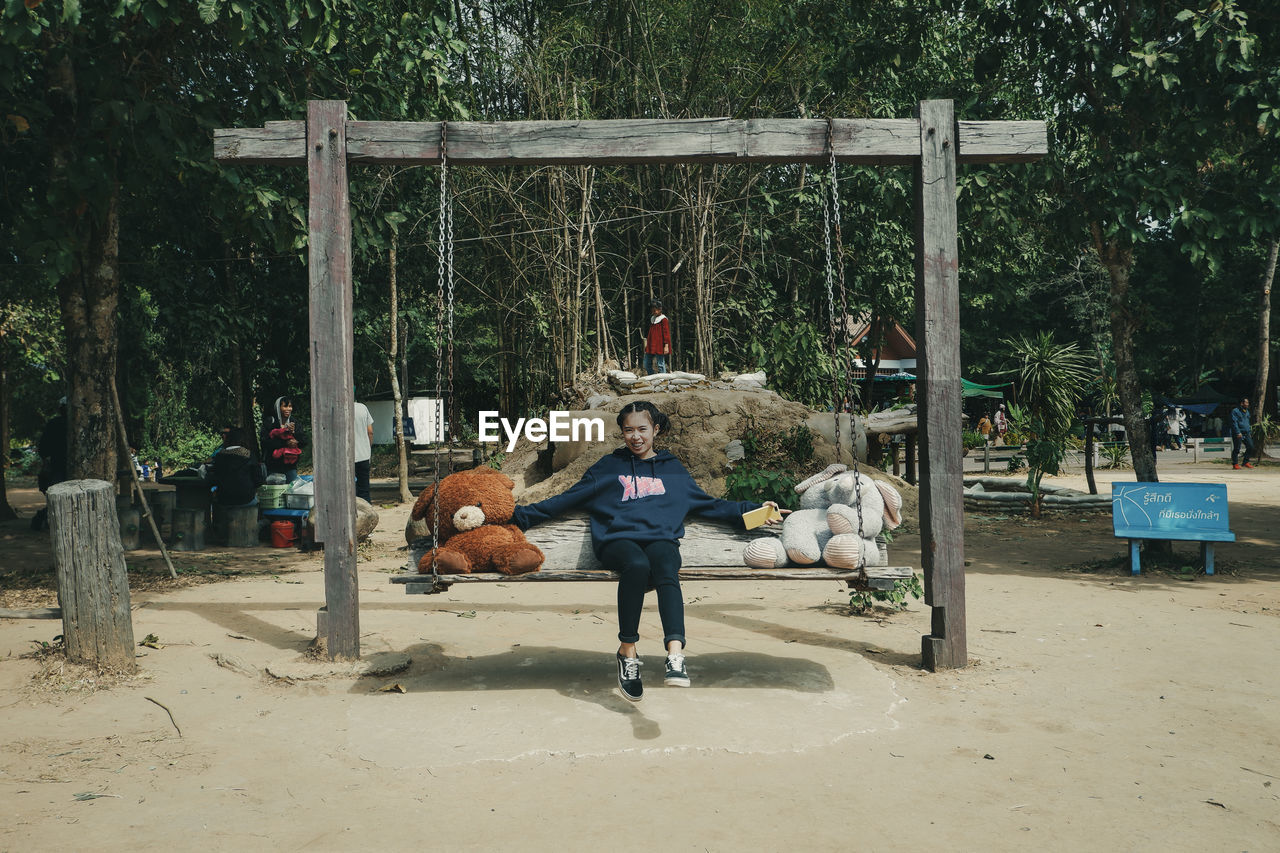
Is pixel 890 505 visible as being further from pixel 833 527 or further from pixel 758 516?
pixel 758 516

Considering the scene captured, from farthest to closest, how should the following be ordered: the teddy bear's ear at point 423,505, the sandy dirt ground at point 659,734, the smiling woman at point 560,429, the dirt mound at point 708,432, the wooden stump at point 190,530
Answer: the smiling woman at point 560,429 → the dirt mound at point 708,432 → the wooden stump at point 190,530 → the teddy bear's ear at point 423,505 → the sandy dirt ground at point 659,734

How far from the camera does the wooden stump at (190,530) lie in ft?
31.1

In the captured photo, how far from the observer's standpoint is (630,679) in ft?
13.6

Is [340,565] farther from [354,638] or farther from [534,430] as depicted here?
[534,430]

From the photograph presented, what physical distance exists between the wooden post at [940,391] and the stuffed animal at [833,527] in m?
0.24

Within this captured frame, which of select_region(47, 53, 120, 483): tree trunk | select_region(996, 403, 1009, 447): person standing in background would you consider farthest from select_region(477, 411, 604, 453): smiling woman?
select_region(996, 403, 1009, 447): person standing in background

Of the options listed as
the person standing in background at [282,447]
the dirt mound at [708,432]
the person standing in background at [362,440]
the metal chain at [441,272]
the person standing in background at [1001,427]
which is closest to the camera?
the metal chain at [441,272]

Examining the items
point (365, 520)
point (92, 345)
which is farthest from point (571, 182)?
point (92, 345)

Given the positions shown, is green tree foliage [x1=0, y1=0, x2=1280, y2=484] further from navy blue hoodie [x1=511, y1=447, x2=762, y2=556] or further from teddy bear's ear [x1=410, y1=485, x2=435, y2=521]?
navy blue hoodie [x1=511, y1=447, x2=762, y2=556]

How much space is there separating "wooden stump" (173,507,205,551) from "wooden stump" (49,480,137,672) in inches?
195

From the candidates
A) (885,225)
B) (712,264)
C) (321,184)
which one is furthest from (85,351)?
(885,225)

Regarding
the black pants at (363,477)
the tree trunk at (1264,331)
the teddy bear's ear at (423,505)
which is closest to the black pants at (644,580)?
the teddy bear's ear at (423,505)

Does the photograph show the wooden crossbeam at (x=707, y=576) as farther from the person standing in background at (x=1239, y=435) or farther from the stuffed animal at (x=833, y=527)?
the person standing in background at (x=1239, y=435)

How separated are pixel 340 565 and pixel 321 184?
1.93 m
